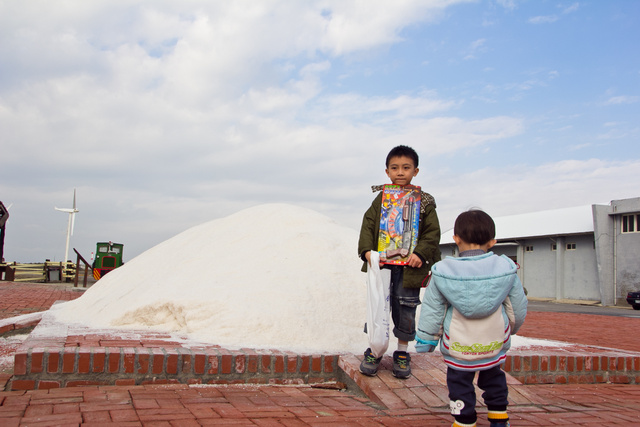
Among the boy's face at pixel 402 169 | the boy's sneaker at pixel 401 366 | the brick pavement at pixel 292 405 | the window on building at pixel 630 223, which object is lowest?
the brick pavement at pixel 292 405

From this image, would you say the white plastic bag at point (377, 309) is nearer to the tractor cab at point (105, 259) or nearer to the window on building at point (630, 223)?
the tractor cab at point (105, 259)

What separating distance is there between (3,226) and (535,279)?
23.9 m

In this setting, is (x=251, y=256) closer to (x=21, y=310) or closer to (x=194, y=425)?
(x=194, y=425)

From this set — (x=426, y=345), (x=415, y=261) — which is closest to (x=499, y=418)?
(x=426, y=345)

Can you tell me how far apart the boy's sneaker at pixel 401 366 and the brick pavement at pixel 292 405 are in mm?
46

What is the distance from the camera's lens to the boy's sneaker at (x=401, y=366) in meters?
3.04

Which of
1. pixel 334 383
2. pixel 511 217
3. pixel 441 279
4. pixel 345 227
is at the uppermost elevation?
pixel 511 217

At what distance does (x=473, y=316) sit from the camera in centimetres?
224

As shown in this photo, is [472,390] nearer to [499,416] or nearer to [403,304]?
[499,416]

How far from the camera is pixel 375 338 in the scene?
9.60ft

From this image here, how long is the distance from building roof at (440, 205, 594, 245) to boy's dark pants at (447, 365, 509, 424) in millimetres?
22769

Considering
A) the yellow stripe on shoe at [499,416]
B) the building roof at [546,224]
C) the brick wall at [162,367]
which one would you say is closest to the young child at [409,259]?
the brick wall at [162,367]

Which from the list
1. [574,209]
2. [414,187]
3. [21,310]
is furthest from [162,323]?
Result: [574,209]

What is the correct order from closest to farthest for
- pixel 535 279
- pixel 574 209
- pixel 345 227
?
pixel 345 227 → pixel 535 279 → pixel 574 209
